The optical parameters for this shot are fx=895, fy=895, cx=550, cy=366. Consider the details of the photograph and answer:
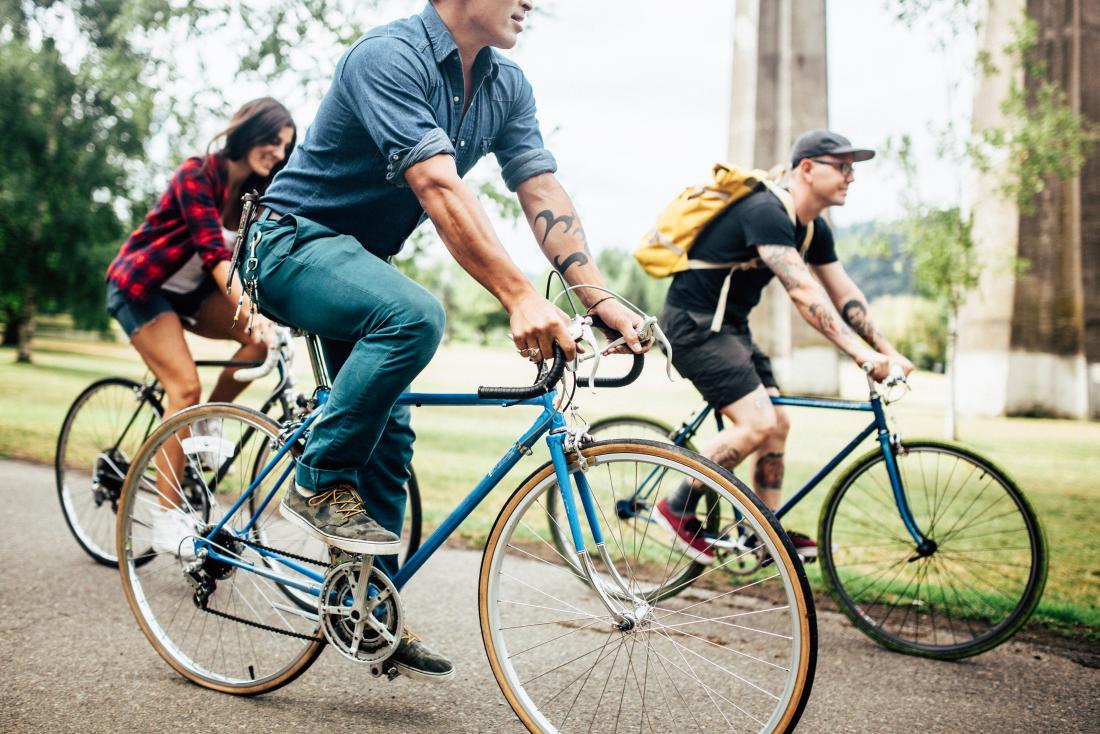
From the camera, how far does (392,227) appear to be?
2836 mm

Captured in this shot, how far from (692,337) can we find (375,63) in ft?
7.69

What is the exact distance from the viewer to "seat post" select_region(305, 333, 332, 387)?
2865mm

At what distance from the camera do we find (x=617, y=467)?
2629mm

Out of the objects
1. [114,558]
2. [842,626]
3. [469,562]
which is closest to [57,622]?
[114,558]

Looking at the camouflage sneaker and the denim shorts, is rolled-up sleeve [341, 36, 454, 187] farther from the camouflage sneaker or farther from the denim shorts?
the denim shorts

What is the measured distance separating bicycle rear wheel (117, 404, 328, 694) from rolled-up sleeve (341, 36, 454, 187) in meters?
1.18

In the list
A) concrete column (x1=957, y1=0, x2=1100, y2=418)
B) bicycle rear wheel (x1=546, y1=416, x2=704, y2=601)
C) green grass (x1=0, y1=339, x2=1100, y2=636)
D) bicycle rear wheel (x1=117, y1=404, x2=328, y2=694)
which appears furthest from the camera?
concrete column (x1=957, y1=0, x2=1100, y2=418)

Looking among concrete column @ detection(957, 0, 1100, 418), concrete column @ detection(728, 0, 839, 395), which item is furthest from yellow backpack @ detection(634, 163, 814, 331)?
concrete column @ detection(728, 0, 839, 395)

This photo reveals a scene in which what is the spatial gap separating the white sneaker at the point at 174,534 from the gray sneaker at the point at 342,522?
0.76m

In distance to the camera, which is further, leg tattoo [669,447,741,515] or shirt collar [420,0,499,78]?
leg tattoo [669,447,741,515]

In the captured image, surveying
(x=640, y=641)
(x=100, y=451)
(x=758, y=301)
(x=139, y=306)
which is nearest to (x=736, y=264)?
(x=758, y=301)

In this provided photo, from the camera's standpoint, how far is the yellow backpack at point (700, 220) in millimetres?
4266

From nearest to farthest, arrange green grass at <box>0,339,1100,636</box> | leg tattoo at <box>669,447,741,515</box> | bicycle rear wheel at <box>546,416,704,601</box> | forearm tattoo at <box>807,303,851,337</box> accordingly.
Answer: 1. leg tattoo at <box>669,447,741,515</box>
2. bicycle rear wheel at <box>546,416,704,601</box>
3. forearm tattoo at <box>807,303,851,337</box>
4. green grass at <box>0,339,1100,636</box>

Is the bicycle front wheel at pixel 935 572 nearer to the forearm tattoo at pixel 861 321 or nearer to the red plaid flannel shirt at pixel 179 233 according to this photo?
the forearm tattoo at pixel 861 321
